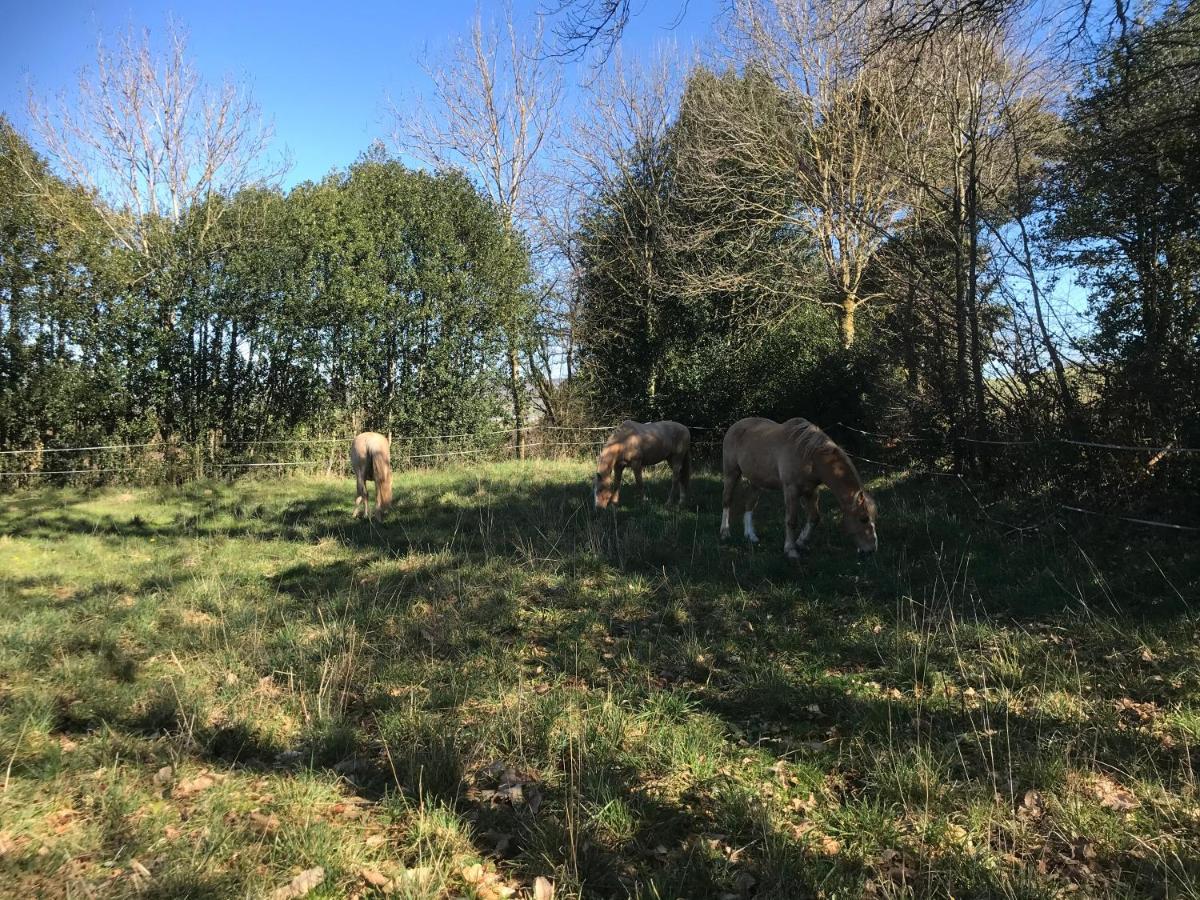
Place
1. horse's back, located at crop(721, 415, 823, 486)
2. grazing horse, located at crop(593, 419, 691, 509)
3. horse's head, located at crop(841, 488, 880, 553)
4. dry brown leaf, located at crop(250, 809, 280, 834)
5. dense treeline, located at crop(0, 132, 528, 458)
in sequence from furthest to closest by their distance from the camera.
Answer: dense treeline, located at crop(0, 132, 528, 458), grazing horse, located at crop(593, 419, 691, 509), horse's back, located at crop(721, 415, 823, 486), horse's head, located at crop(841, 488, 880, 553), dry brown leaf, located at crop(250, 809, 280, 834)

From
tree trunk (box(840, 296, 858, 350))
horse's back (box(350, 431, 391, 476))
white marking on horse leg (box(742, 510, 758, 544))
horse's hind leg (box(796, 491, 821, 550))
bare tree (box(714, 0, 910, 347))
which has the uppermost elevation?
bare tree (box(714, 0, 910, 347))

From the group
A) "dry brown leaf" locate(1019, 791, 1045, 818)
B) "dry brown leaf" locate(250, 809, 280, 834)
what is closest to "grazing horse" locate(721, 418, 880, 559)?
"dry brown leaf" locate(1019, 791, 1045, 818)

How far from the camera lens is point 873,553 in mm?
7258

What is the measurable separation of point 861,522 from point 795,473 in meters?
0.96

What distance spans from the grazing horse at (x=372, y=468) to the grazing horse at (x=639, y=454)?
3462mm

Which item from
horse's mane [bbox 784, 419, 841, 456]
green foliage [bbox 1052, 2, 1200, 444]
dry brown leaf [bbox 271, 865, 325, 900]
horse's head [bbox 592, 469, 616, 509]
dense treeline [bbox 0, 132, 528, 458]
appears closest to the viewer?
dry brown leaf [bbox 271, 865, 325, 900]

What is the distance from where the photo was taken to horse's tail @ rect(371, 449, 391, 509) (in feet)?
34.0

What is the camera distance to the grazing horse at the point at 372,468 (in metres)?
10.5

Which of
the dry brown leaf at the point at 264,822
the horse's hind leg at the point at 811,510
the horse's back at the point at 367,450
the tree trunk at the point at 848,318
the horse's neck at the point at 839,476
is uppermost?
the tree trunk at the point at 848,318

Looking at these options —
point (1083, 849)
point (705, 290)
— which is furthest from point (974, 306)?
point (705, 290)

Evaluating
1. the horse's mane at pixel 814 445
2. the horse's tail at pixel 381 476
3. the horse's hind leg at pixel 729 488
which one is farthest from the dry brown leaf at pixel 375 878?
the horse's tail at pixel 381 476

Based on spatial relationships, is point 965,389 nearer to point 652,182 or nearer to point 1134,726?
point 1134,726

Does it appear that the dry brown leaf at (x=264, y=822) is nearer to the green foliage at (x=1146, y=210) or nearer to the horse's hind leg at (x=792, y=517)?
the horse's hind leg at (x=792, y=517)

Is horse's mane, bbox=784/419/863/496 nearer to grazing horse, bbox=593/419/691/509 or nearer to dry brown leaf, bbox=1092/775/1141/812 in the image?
grazing horse, bbox=593/419/691/509
